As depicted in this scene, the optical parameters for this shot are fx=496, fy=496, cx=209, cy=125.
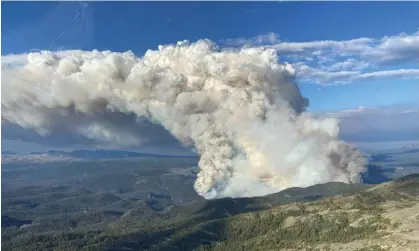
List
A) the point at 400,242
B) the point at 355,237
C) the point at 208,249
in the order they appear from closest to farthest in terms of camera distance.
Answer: the point at 400,242, the point at 355,237, the point at 208,249

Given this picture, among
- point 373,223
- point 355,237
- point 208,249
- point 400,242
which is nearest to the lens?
point 400,242

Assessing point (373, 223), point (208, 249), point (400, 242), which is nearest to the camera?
point (400, 242)

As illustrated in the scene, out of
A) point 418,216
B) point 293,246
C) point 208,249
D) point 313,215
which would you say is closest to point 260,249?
point 293,246

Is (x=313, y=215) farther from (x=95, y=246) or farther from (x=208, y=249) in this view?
(x=95, y=246)

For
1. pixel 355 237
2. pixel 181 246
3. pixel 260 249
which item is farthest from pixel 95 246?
pixel 355 237

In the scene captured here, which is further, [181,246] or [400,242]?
[181,246]

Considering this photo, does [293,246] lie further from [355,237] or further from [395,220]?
[395,220]

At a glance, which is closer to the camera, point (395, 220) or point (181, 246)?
point (395, 220)

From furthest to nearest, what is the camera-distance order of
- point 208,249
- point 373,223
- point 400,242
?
point 208,249 → point 373,223 → point 400,242
